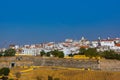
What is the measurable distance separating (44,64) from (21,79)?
14.7m

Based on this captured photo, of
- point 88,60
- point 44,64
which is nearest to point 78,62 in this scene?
point 88,60

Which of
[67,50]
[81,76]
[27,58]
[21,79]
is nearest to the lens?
[21,79]

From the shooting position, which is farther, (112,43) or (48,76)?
(112,43)

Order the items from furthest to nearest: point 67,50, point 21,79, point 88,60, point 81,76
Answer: point 67,50 < point 88,60 < point 81,76 < point 21,79

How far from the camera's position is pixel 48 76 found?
4178cm

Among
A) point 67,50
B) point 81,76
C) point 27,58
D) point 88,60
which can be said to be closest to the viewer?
point 81,76

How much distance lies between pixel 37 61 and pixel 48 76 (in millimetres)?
13982

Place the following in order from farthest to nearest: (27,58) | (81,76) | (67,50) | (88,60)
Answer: (67,50) → (27,58) → (88,60) → (81,76)

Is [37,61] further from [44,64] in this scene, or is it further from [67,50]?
[67,50]

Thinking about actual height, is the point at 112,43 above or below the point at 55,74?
above

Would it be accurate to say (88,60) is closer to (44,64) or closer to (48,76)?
(44,64)

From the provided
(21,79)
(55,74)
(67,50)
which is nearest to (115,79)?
(55,74)

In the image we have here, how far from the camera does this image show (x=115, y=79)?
137 ft

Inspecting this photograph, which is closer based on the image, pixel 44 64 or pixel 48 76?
pixel 48 76
